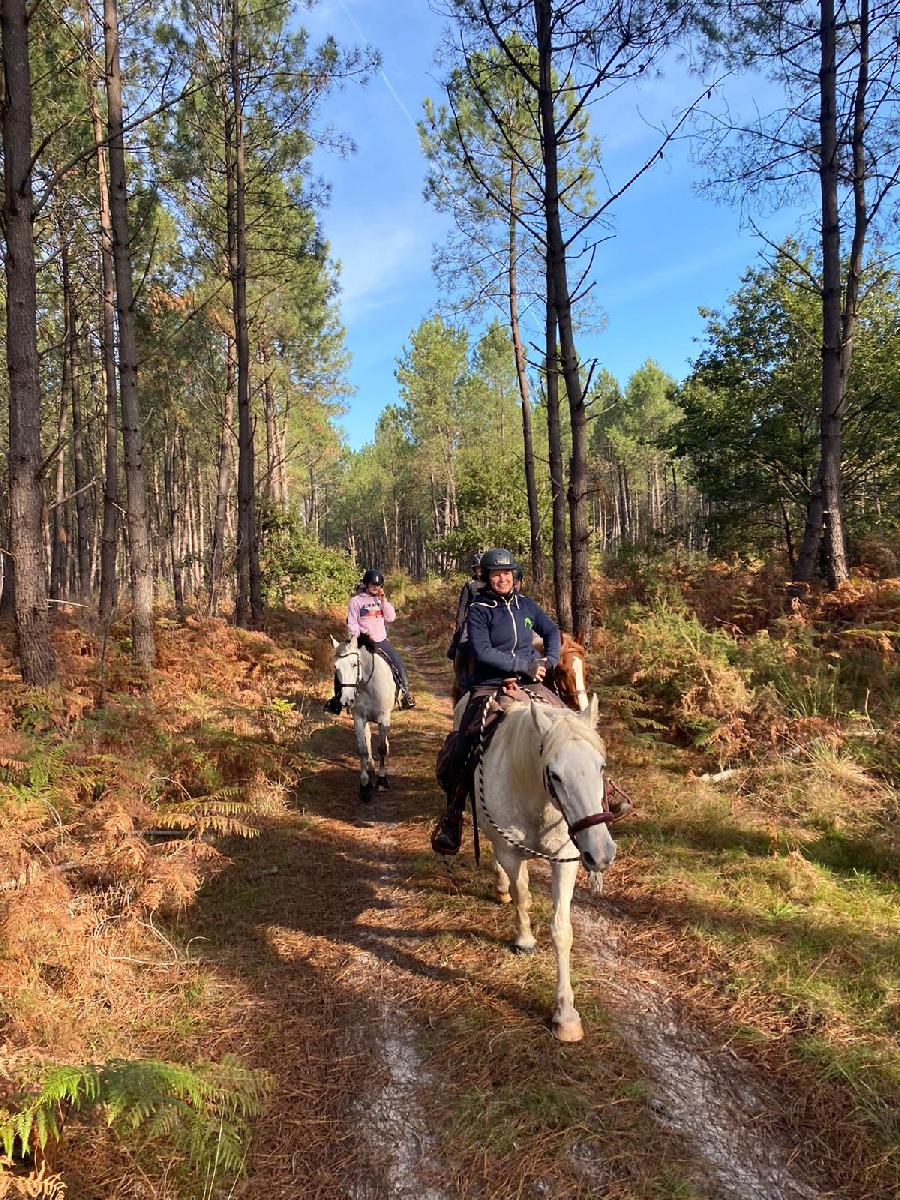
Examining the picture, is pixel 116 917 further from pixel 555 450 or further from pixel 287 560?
pixel 287 560

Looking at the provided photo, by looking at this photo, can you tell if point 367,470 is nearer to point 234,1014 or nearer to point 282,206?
point 282,206

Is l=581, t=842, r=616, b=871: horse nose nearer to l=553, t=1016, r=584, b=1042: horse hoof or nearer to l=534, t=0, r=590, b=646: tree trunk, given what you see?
l=553, t=1016, r=584, b=1042: horse hoof

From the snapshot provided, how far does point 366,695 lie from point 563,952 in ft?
16.0

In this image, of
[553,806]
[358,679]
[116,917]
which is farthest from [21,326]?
[553,806]

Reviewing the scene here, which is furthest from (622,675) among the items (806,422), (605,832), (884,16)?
(884,16)

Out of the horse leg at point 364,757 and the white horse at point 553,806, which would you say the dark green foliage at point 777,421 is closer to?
the horse leg at point 364,757

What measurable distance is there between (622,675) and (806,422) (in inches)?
373

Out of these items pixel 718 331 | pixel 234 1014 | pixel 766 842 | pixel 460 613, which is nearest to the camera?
pixel 234 1014

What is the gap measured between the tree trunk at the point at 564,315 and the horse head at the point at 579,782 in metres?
4.51

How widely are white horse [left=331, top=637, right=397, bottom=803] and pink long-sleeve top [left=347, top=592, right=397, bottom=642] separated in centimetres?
45

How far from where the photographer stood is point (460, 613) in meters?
8.91

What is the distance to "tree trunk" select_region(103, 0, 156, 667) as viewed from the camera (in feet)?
30.8

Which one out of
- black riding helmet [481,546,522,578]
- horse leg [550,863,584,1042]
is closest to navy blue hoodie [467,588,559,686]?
black riding helmet [481,546,522,578]

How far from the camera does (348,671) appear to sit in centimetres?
798
